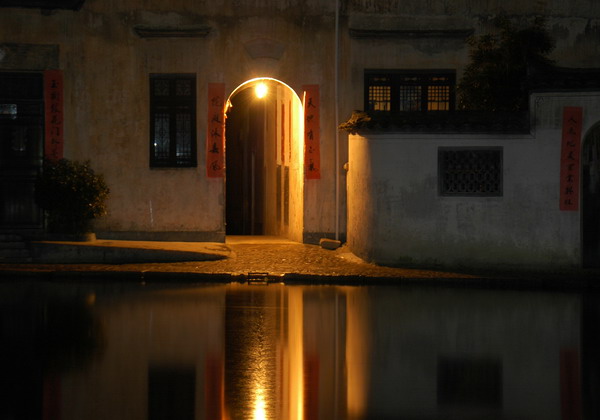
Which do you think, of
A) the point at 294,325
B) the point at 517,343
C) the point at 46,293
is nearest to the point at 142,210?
the point at 46,293

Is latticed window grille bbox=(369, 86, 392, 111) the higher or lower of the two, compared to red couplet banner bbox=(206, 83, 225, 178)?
higher

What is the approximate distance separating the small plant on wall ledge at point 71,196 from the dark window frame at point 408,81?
655 cm

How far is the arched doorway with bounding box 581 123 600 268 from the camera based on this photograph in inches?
823

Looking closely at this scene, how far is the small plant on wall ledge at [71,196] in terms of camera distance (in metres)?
22.6

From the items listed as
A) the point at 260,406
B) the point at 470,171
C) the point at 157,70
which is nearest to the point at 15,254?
the point at 157,70

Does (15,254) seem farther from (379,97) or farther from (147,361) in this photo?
(147,361)

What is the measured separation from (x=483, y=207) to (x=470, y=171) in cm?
76

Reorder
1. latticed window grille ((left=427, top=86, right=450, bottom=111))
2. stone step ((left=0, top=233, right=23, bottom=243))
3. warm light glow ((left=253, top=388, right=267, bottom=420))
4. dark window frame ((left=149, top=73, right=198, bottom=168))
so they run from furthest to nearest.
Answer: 1. latticed window grille ((left=427, top=86, right=450, bottom=111))
2. dark window frame ((left=149, top=73, right=198, bottom=168))
3. stone step ((left=0, top=233, right=23, bottom=243))
4. warm light glow ((left=253, top=388, right=267, bottom=420))

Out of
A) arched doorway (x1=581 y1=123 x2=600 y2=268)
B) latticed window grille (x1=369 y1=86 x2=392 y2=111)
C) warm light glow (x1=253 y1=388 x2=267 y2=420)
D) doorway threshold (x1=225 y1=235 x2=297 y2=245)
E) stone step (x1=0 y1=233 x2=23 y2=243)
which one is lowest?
warm light glow (x1=253 y1=388 x2=267 y2=420)

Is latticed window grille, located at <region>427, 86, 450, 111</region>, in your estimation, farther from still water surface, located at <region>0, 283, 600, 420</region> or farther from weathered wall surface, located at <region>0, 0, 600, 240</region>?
still water surface, located at <region>0, 283, 600, 420</region>

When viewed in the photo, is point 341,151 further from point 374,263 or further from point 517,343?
point 517,343

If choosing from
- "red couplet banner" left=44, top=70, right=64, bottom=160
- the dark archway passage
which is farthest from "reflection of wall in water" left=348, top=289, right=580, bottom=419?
the dark archway passage

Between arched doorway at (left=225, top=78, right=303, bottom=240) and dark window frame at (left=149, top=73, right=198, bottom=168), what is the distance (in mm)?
2639

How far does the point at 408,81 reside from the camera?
25.0 metres
